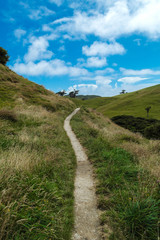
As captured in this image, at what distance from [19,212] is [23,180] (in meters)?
1.01

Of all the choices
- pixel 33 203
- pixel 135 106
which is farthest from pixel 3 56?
pixel 135 106

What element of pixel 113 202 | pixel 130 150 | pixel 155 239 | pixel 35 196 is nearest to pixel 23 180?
pixel 35 196

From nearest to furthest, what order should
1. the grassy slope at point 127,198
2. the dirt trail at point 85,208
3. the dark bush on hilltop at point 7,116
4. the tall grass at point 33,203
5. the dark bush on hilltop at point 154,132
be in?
the tall grass at point 33,203
the grassy slope at point 127,198
the dirt trail at point 85,208
the dark bush on hilltop at point 7,116
the dark bush on hilltop at point 154,132

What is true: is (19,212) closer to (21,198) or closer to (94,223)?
(21,198)

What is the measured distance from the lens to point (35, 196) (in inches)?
124

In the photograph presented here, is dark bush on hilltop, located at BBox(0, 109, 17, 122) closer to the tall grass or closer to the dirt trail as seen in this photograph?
the tall grass

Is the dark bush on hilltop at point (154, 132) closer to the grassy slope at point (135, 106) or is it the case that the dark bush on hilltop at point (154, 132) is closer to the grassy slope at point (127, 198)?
the grassy slope at point (127, 198)

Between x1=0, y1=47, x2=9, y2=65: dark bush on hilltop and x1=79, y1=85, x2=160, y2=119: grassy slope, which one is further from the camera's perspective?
x1=79, y1=85, x2=160, y2=119: grassy slope

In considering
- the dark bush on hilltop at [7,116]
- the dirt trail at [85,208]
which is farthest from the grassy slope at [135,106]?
the dirt trail at [85,208]

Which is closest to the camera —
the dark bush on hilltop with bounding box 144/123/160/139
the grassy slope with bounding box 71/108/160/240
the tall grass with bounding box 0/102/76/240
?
the tall grass with bounding box 0/102/76/240

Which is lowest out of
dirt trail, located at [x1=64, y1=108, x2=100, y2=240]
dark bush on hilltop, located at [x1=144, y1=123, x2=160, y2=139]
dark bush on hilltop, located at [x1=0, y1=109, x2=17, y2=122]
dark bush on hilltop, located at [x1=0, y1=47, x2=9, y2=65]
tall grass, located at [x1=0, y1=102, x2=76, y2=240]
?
dark bush on hilltop, located at [x1=144, y1=123, x2=160, y2=139]

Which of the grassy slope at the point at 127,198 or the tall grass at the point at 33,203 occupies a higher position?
the tall grass at the point at 33,203

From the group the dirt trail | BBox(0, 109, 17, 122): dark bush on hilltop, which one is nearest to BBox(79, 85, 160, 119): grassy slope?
BBox(0, 109, 17, 122): dark bush on hilltop

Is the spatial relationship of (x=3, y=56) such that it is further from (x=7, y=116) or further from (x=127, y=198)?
(x=127, y=198)
